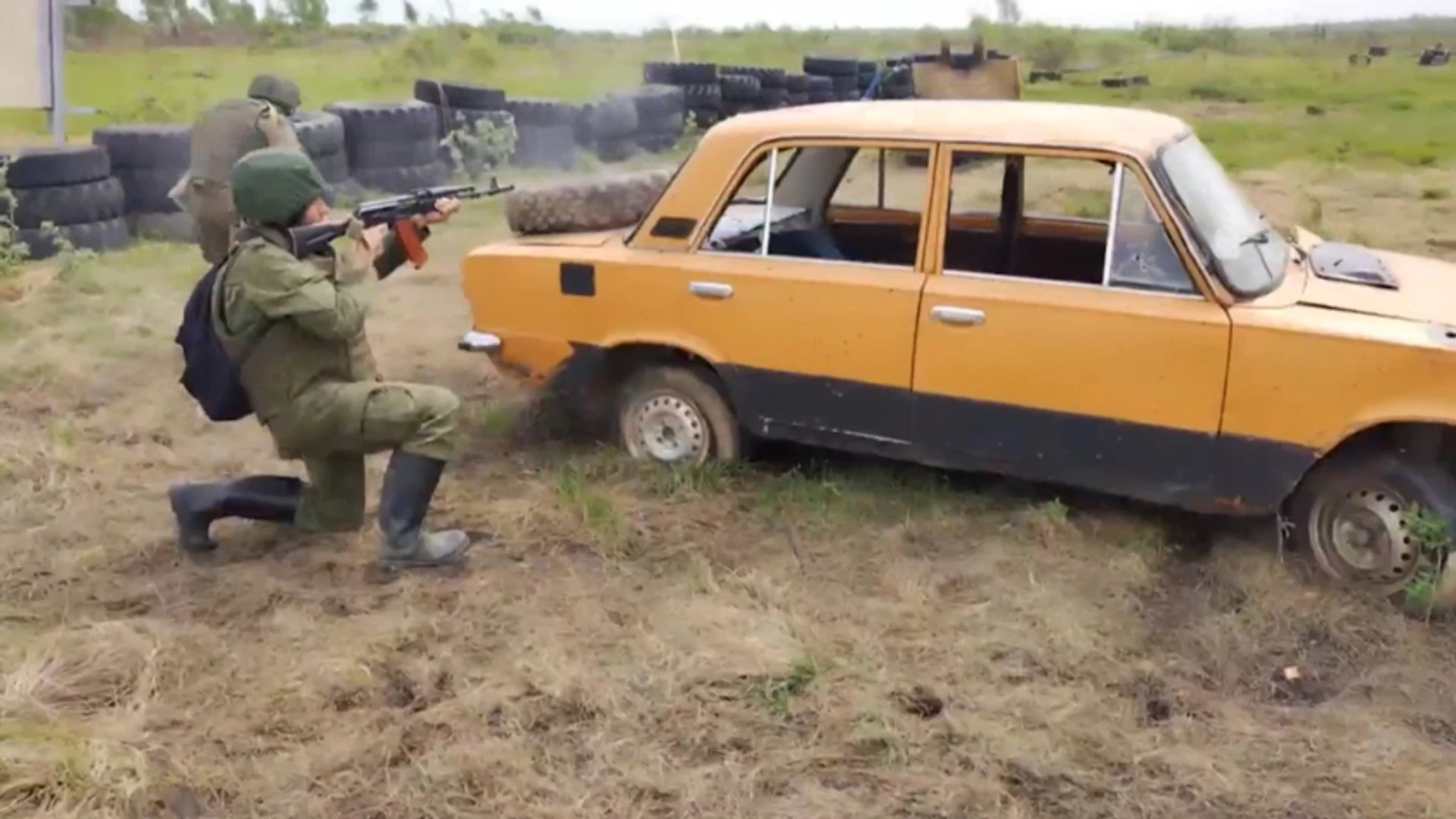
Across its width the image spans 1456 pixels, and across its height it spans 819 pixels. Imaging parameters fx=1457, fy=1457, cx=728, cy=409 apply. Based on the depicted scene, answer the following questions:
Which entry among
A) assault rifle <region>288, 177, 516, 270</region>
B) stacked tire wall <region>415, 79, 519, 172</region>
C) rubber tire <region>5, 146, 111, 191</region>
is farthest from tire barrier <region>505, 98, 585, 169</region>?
assault rifle <region>288, 177, 516, 270</region>

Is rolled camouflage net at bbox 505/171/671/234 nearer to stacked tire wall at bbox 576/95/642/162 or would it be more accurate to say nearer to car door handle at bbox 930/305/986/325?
car door handle at bbox 930/305/986/325

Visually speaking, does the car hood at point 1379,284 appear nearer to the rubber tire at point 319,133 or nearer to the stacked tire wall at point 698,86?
the rubber tire at point 319,133

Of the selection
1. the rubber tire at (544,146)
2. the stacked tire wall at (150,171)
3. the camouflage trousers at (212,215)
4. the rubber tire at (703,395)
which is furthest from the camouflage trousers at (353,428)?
the rubber tire at (544,146)

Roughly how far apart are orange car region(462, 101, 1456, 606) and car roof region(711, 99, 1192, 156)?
1 cm

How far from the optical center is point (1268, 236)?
5203 mm

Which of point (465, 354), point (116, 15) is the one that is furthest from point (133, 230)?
point (116, 15)

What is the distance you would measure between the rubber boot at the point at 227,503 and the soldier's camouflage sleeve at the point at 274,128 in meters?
2.09

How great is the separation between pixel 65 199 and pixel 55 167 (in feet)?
0.81

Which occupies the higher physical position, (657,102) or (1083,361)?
(657,102)

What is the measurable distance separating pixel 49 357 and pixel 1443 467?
6.42 m

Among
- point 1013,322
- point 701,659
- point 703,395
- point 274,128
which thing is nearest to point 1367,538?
point 1013,322

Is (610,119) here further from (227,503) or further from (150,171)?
(227,503)

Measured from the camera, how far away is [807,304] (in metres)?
5.29

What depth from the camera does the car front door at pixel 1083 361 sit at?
4734 millimetres
